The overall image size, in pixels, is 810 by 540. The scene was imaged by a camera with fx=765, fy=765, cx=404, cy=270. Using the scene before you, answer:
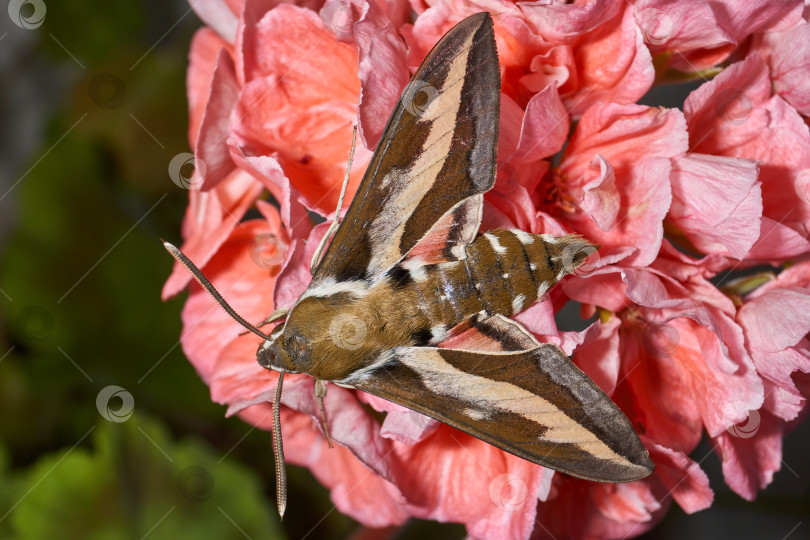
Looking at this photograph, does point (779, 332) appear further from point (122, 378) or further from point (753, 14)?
point (122, 378)

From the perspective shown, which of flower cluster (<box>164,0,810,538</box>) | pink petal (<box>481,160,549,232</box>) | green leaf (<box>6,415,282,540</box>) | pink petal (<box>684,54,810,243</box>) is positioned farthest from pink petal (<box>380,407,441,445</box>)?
green leaf (<box>6,415,282,540</box>)

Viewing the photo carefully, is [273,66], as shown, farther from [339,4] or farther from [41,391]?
[41,391]

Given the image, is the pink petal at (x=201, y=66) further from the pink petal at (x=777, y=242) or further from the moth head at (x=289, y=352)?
the pink petal at (x=777, y=242)

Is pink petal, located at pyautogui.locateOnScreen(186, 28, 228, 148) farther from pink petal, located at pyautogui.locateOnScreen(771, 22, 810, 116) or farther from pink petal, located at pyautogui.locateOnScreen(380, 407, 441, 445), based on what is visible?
pink petal, located at pyautogui.locateOnScreen(771, 22, 810, 116)

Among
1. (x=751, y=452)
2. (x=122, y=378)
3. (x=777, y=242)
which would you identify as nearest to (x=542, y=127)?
(x=777, y=242)

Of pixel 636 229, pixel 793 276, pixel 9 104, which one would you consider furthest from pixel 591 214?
pixel 9 104

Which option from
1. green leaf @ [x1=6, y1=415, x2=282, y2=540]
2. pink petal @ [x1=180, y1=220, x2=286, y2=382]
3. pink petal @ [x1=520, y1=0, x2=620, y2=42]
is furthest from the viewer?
green leaf @ [x1=6, y1=415, x2=282, y2=540]
